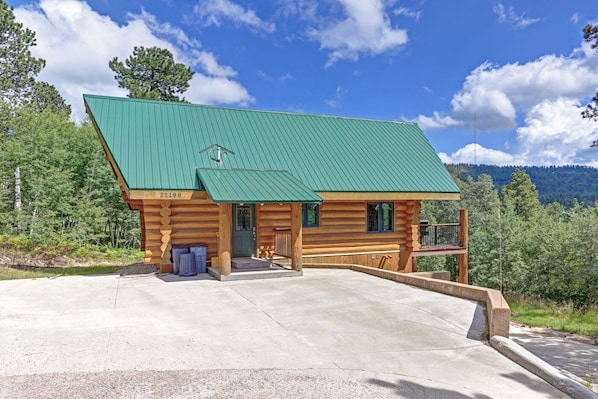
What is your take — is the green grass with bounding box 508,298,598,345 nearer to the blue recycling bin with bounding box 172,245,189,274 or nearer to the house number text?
the blue recycling bin with bounding box 172,245,189,274

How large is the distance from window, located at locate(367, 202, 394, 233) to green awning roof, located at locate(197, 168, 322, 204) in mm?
3661

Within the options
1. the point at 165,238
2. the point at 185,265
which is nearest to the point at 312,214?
the point at 185,265

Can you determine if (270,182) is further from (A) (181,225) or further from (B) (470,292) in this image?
(B) (470,292)

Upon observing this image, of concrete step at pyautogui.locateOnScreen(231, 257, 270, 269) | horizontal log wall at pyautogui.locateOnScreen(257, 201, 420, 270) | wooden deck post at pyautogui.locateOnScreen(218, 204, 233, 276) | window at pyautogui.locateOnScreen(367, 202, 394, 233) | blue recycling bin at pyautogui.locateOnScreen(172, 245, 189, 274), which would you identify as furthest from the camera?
window at pyautogui.locateOnScreen(367, 202, 394, 233)

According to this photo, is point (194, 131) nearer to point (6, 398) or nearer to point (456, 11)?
point (6, 398)

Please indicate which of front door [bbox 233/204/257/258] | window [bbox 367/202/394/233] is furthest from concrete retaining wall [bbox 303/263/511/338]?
window [bbox 367/202/394/233]

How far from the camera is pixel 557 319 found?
12.5 meters

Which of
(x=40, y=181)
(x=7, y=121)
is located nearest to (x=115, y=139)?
(x=40, y=181)

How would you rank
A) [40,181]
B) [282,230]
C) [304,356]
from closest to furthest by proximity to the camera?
[304,356]
[282,230]
[40,181]

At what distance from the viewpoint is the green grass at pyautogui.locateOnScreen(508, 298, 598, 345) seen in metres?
10.7

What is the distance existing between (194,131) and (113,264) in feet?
22.2

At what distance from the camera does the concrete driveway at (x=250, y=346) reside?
4449 millimetres

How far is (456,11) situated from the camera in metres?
16.9

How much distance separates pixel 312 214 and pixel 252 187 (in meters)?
3.40
